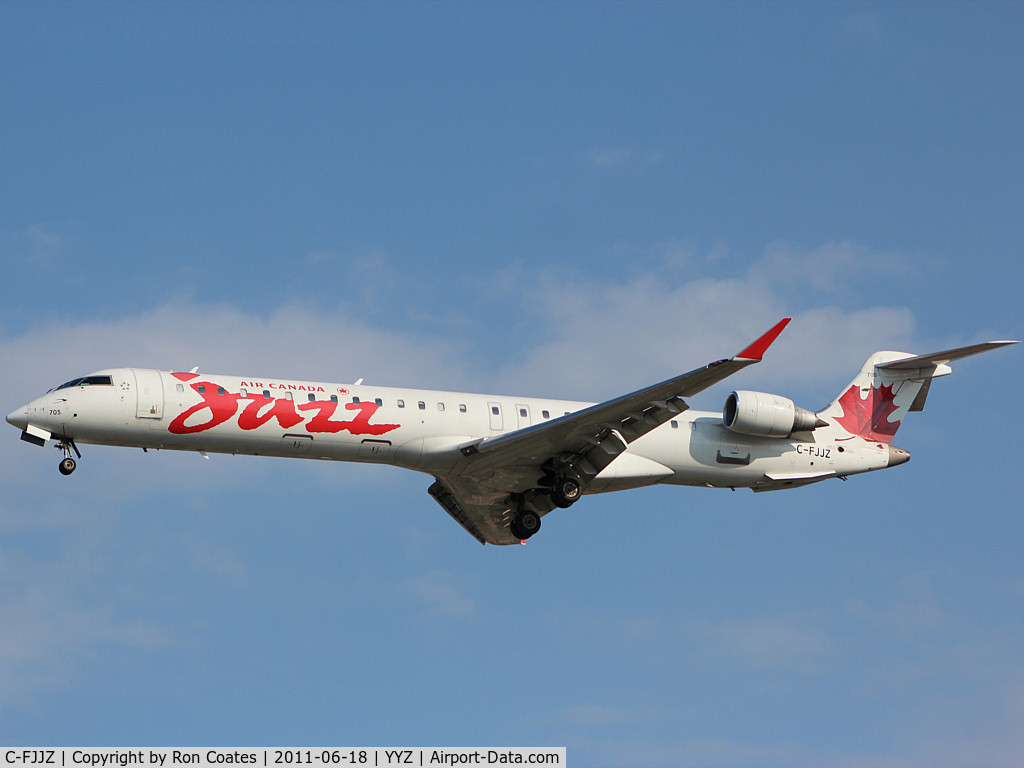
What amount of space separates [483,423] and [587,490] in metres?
2.80

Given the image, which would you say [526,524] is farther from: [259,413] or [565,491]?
[259,413]

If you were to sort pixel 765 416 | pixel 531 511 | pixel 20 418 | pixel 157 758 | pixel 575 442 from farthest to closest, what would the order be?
pixel 531 511
pixel 765 416
pixel 575 442
pixel 20 418
pixel 157 758

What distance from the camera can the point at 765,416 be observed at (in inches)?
1110

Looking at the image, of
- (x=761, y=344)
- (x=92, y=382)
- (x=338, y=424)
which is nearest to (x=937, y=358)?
(x=761, y=344)

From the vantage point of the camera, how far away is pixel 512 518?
30.1 metres

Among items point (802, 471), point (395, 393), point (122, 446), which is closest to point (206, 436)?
point (122, 446)

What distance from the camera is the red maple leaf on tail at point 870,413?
99.6 feet

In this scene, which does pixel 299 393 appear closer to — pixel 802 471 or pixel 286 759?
pixel 286 759

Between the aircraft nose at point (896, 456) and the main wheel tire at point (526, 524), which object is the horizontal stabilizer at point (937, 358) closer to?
the aircraft nose at point (896, 456)

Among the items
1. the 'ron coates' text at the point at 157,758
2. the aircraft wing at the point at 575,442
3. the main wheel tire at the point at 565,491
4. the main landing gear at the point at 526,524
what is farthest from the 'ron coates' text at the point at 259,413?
the 'ron coates' text at the point at 157,758

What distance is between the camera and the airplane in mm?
25453

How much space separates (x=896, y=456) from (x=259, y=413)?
47.1 ft

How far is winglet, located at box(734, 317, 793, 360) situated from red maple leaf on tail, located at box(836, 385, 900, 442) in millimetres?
7648

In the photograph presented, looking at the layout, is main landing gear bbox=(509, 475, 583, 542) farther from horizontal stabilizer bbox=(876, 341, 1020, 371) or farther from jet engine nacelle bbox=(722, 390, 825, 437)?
horizontal stabilizer bbox=(876, 341, 1020, 371)
